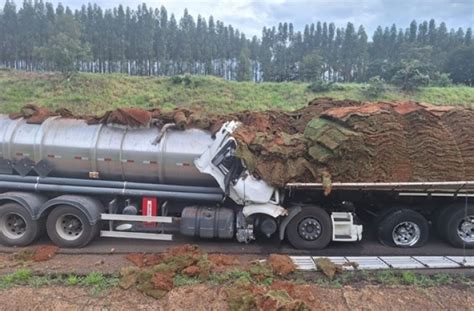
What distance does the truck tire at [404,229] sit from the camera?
8.32 meters

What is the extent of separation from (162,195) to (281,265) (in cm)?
311

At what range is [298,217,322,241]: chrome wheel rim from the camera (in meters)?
8.25

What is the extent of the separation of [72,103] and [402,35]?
3296 inches

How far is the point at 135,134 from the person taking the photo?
8.79 meters

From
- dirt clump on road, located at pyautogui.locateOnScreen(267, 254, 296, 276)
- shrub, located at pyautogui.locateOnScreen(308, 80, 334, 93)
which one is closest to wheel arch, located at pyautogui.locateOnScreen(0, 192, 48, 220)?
dirt clump on road, located at pyautogui.locateOnScreen(267, 254, 296, 276)

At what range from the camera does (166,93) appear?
41.6 metres

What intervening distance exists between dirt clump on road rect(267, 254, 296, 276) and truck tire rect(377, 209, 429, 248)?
8.33 ft

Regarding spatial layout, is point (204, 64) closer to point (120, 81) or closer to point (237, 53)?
point (237, 53)

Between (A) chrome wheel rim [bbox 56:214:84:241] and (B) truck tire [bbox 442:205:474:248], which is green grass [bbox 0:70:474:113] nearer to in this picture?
(A) chrome wheel rim [bbox 56:214:84:241]

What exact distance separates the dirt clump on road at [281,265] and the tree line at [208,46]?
62093mm

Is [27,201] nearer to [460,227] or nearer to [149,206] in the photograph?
[149,206]

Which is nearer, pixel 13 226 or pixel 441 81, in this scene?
pixel 13 226

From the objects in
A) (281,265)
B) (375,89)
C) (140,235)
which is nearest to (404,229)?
(281,265)

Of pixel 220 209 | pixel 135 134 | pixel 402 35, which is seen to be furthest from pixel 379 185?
pixel 402 35
